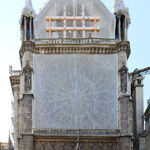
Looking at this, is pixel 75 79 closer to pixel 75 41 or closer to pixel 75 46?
pixel 75 46

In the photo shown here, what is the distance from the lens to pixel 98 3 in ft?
158

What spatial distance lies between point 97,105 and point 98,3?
9.23 meters

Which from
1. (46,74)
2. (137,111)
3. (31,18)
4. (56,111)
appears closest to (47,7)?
(31,18)

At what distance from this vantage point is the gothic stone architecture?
141ft

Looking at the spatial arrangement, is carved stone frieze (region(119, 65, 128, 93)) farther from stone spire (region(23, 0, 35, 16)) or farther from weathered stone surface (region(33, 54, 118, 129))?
stone spire (region(23, 0, 35, 16))

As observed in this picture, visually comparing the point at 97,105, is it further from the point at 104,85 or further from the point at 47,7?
the point at 47,7

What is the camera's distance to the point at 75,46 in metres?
45.5

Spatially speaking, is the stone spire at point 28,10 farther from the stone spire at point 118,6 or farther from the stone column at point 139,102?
the stone column at point 139,102

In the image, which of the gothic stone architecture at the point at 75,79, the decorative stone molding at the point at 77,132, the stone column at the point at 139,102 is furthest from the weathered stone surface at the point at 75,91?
the stone column at the point at 139,102

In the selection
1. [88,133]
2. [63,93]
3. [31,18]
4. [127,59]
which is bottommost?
[88,133]

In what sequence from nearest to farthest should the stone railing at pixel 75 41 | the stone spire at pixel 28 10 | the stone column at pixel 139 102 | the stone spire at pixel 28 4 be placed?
1. the stone railing at pixel 75 41
2. the stone spire at pixel 28 10
3. the stone spire at pixel 28 4
4. the stone column at pixel 139 102

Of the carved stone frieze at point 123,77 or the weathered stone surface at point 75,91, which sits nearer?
the weathered stone surface at point 75,91

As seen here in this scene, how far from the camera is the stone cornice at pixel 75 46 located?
45.4 m

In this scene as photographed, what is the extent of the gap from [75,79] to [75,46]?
2.68 m
